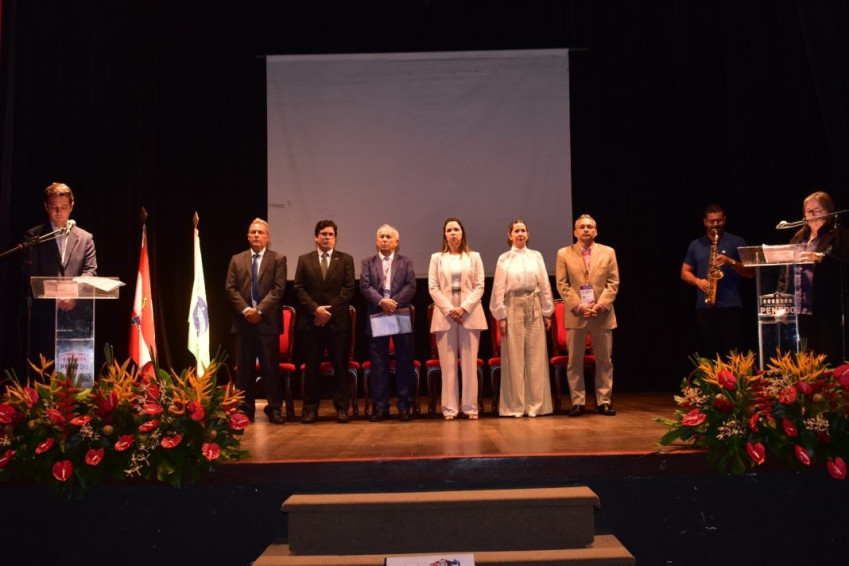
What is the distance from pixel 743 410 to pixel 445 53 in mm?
4646

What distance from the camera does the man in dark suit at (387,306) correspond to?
6.02 m

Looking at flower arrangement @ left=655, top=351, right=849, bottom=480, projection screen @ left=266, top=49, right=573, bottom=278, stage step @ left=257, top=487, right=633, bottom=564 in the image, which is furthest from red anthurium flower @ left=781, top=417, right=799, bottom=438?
projection screen @ left=266, top=49, right=573, bottom=278

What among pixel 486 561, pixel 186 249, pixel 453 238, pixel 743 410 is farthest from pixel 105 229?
pixel 743 410

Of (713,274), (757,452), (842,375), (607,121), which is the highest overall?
(607,121)

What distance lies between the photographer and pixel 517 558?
3.30m

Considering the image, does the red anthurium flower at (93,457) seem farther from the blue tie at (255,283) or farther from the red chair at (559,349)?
the red chair at (559,349)

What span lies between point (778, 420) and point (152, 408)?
2.73 meters

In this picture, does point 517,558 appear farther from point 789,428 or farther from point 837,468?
point 837,468

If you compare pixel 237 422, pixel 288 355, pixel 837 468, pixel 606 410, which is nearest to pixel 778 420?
pixel 837 468

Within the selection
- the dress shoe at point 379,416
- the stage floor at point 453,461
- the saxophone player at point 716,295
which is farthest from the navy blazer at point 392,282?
the saxophone player at point 716,295

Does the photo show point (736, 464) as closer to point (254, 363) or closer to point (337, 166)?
point (254, 363)

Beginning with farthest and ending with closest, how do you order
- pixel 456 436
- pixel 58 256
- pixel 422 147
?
1. pixel 422 147
2. pixel 58 256
3. pixel 456 436

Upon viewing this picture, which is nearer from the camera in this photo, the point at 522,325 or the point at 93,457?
the point at 93,457

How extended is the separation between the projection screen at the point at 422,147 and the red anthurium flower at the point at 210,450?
3817 millimetres
